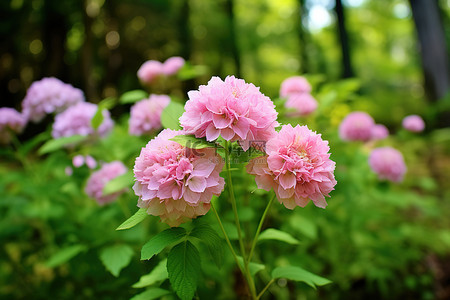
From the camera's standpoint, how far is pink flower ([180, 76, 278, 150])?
0.73 m

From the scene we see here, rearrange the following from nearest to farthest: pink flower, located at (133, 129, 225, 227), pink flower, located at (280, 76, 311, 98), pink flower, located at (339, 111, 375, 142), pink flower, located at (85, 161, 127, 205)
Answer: pink flower, located at (133, 129, 225, 227) < pink flower, located at (85, 161, 127, 205) < pink flower, located at (280, 76, 311, 98) < pink flower, located at (339, 111, 375, 142)

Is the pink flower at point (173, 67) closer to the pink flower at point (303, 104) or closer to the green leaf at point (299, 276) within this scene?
the pink flower at point (303, 104)

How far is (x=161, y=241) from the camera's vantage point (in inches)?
31.0

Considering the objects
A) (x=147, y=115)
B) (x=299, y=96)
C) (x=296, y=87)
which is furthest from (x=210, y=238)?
(x=296, y=87)

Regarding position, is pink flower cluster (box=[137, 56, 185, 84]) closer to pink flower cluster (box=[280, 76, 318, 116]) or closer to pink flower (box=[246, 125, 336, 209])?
pink flower cluster (box=[280, 76, 318, 116])

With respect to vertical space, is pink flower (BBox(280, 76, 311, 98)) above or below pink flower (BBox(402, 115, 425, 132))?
above

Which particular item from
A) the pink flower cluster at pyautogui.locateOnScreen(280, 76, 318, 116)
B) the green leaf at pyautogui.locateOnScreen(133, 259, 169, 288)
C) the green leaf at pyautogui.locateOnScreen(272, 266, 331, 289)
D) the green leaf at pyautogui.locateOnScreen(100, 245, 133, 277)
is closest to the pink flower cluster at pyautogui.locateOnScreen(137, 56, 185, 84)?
the pink flower cluster at pyautogui.locateOnScreen(280, 76, 318, 116)

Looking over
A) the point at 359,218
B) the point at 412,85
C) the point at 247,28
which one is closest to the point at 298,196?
the point at 359,218

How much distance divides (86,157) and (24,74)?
10605mm

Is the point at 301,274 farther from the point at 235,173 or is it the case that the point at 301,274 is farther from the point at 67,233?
the point at 67,233

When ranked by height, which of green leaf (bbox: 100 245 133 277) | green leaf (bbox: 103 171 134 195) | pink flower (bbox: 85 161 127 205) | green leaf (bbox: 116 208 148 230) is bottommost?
green leaf (bbox: 100 245 133 277)

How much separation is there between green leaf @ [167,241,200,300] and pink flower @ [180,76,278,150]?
277mm

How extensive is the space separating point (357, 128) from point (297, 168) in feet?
5.79

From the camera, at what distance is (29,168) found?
2.12 m
